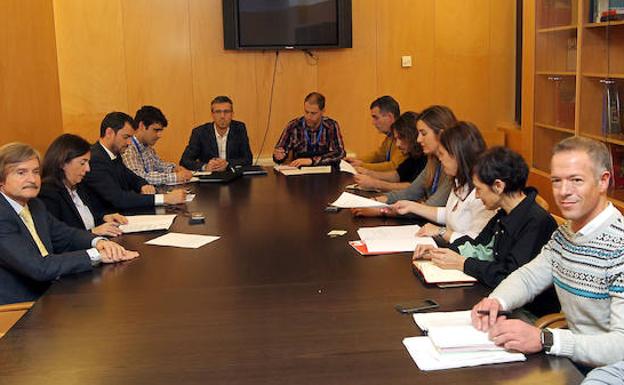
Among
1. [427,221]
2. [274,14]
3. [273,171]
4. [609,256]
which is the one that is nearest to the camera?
[609,256]

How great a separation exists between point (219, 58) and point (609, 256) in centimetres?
594

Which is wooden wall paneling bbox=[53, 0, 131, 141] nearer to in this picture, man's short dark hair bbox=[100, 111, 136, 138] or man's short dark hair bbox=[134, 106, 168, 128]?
man's short dark hair bbox=[134, 106, 168, 128]

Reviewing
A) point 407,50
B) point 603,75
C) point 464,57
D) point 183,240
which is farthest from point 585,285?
point 464,57

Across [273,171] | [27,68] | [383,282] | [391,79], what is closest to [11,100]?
[27,68]

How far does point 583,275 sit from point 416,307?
0.51 m

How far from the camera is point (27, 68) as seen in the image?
17.3ft

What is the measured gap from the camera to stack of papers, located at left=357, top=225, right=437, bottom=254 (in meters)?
3.10

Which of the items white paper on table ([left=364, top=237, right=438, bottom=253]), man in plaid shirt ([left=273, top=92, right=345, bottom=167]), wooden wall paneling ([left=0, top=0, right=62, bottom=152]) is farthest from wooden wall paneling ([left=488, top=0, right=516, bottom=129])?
white paper on table ([left=364, top=237, right=438, bottom=253])

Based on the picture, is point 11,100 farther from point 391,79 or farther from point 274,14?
point 391,79

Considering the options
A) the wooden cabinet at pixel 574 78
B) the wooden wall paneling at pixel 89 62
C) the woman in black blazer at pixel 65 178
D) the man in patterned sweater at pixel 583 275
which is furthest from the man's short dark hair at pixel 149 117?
the man in patterned sweater at pixel 583 275

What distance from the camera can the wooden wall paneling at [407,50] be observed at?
Answer: 24.8 feet

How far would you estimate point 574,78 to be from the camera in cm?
604

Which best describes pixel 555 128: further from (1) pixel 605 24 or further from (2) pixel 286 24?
(2) pixel 286 24

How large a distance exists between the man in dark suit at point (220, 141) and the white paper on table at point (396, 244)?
10.2 feet
